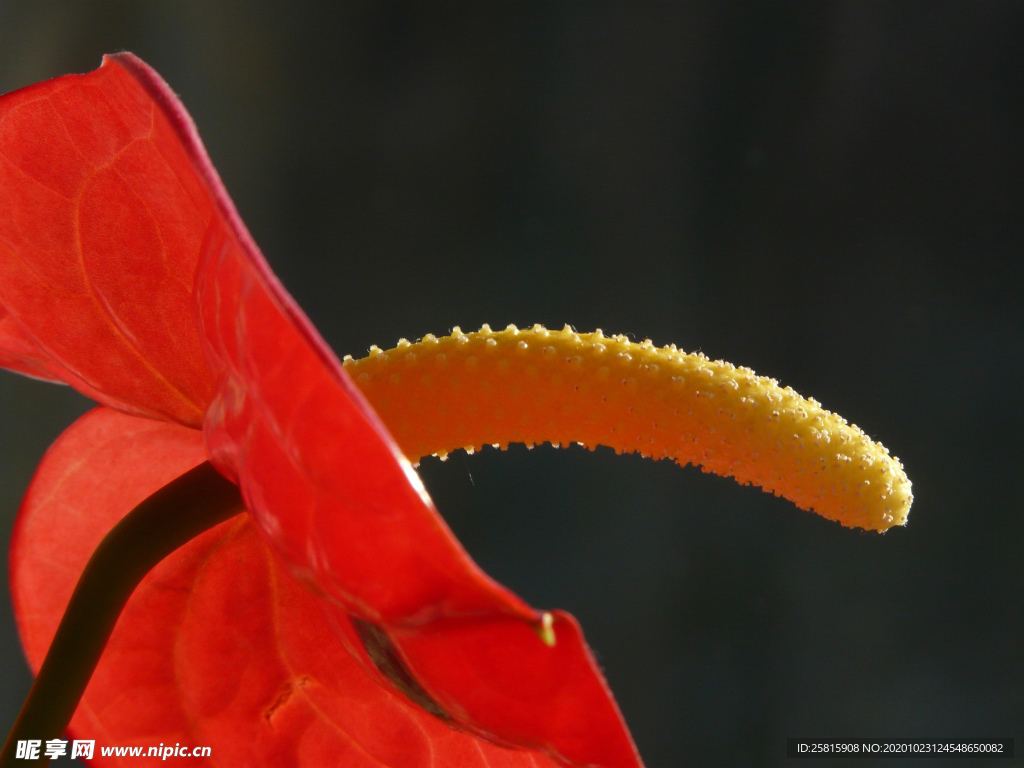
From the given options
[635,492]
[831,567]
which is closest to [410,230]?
[635,492]

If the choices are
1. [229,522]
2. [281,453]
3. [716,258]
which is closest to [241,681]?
[229,522]

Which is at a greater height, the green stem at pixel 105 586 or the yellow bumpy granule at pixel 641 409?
the yellow bumpy granule at pixel 641 409

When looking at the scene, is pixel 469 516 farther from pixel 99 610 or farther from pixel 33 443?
pixel 99 610

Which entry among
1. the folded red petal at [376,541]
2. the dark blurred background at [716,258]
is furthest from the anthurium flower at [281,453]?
the dark blurred background at [716,258]

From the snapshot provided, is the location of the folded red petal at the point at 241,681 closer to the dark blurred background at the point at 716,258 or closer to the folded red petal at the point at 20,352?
the folded red petal at the point at 20,352

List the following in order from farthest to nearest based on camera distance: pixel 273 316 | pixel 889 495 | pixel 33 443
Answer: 1. pixel 33 443
2. pixel 889 495
3. pixel 273 316

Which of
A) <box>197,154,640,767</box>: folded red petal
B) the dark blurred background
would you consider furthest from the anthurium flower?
the dark blurred background
